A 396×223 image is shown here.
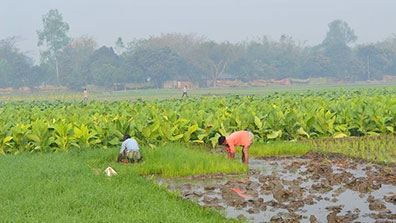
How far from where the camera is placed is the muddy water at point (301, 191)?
5.79m

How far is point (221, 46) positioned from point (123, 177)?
206 feet

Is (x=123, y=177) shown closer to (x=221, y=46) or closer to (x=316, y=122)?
(x=316, y=122)

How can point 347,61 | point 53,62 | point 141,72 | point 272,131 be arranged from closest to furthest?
point 272,131
point 141,72
point 347,61
point 53,62

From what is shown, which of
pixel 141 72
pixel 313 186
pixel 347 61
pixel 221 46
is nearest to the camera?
pixel 313 186

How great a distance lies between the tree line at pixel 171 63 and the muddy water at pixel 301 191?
54415mm

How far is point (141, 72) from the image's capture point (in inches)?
2456

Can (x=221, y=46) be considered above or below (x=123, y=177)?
above

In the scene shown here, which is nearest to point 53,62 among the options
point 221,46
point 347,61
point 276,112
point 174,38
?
point 174,38

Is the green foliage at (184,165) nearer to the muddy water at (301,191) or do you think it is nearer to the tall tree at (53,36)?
the muddy water at (301,191)

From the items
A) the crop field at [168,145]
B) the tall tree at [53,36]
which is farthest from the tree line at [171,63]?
the crop field at [168,145]

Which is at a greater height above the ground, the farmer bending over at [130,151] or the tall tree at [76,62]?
the tall tree at [76,62]

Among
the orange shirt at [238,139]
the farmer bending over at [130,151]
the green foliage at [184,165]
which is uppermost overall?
the orange shirt at [238,139]

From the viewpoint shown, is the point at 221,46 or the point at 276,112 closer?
the point at 276,112

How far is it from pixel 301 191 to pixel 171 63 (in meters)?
56.4
